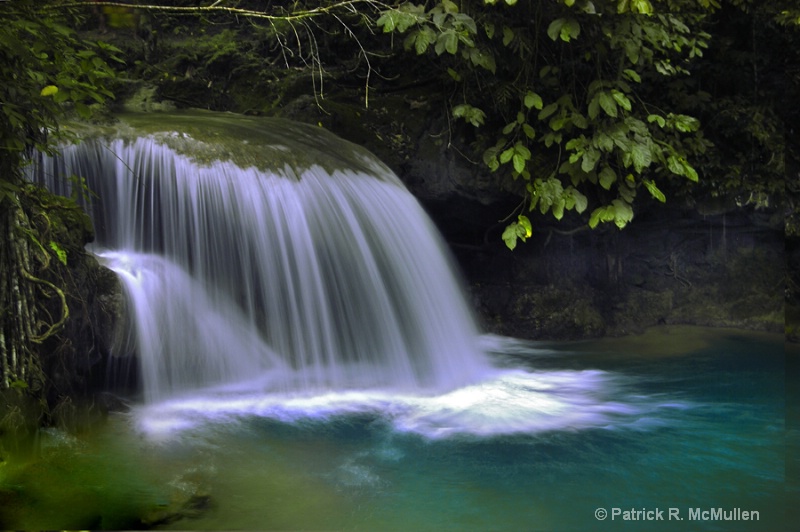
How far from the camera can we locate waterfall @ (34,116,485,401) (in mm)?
2857

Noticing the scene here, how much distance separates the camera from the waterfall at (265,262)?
286 centimetres

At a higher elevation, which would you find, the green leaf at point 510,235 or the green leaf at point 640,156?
the green leaf at point 640,156

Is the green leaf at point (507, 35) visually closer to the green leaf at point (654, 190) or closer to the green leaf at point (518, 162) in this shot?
the green leaf at point (518, 162)

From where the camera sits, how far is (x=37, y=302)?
246cm

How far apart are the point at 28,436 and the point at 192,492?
1.74ft

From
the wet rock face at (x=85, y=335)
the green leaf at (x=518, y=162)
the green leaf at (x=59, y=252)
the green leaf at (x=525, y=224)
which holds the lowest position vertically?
the wet rock face at (x=85, y=335)

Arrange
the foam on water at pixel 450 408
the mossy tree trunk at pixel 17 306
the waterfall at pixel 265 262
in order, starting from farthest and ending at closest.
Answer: the waterfall at pixel 265 262
the foam on water at pixel 450 408
the mossy tree trunk at pixel 17 306

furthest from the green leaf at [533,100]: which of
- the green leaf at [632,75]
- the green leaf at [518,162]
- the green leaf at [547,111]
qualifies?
the green leaf at [632,75]

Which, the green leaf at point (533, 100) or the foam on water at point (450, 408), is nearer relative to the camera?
the foam on water at point (450, 408)

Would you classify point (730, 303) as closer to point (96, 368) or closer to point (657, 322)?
point (657, 322)

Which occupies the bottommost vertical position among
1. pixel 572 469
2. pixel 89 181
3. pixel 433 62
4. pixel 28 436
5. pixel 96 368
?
pixel 572 469

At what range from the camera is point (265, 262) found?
315 cm

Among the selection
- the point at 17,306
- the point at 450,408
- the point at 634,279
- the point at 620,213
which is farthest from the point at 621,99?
the point at 17,306

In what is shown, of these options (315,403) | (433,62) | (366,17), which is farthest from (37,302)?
(433,62)
